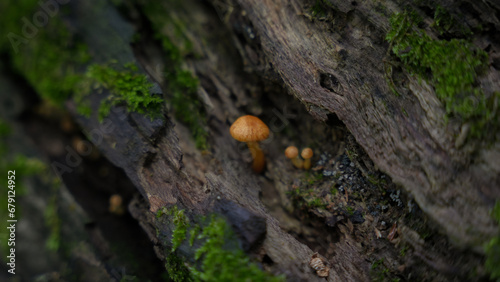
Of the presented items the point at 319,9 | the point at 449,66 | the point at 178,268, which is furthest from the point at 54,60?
the point at 449,66

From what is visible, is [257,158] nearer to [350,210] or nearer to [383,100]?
[350,210]

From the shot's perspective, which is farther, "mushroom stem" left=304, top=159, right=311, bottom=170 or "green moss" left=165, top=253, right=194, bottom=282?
"mushroom stem" left=304, top=159, right=311, bottom=170

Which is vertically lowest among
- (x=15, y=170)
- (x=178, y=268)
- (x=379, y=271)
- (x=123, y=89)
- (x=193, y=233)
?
(x=15, y=170)

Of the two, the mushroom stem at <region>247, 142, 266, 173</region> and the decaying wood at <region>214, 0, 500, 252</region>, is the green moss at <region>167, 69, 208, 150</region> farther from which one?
the decaying wood at <region>214, 0, 500, 252</region>

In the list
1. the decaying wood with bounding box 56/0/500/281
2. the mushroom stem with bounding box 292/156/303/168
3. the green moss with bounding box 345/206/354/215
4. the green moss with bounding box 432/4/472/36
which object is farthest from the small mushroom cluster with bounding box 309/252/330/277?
the green moss with bounding box 432/4/472/36

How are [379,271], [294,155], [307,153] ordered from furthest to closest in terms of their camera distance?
[294,155]
[307,153]
[379,271]
